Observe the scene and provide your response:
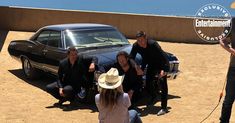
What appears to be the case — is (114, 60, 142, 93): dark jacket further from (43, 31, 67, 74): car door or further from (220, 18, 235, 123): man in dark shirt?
(43, 31, 67, 74): car door

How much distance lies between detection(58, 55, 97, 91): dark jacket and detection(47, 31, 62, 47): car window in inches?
48.9

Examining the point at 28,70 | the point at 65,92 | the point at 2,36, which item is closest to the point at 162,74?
the point at 65,92

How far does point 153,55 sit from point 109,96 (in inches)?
145

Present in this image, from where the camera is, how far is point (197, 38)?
18.0m

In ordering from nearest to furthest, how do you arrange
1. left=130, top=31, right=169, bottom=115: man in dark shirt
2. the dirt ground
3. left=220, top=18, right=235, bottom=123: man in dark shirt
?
left=220, top=18, right=235, bottom=123: man in dark shirt < the dirt ground < left=130, top=31, right=169, bottom=115: man in dark shirt

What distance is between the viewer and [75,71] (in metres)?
8.41

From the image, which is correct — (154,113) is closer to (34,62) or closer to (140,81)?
(140,81)

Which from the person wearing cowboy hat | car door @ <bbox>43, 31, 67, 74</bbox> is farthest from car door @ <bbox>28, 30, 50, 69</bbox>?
the person wearing cowboy hat

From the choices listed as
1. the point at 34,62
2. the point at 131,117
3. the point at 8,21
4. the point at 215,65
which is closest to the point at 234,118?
the point at 131,117

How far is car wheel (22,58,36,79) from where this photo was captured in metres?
10.6

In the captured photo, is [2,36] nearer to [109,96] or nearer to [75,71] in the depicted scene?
[75,71]

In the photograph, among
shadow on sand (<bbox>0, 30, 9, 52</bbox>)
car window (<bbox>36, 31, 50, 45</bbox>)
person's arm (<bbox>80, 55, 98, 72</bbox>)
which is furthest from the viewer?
shadow on sand (<bbox>0, 30, 9, 52</bbox>)

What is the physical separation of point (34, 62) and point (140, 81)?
345cm

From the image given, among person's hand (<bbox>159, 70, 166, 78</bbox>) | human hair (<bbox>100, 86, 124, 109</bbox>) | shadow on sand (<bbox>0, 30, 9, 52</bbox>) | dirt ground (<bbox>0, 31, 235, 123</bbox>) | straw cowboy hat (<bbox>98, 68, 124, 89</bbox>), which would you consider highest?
straw cowboy hat (<bbox>98, 68, 124, 89</bbox>)
